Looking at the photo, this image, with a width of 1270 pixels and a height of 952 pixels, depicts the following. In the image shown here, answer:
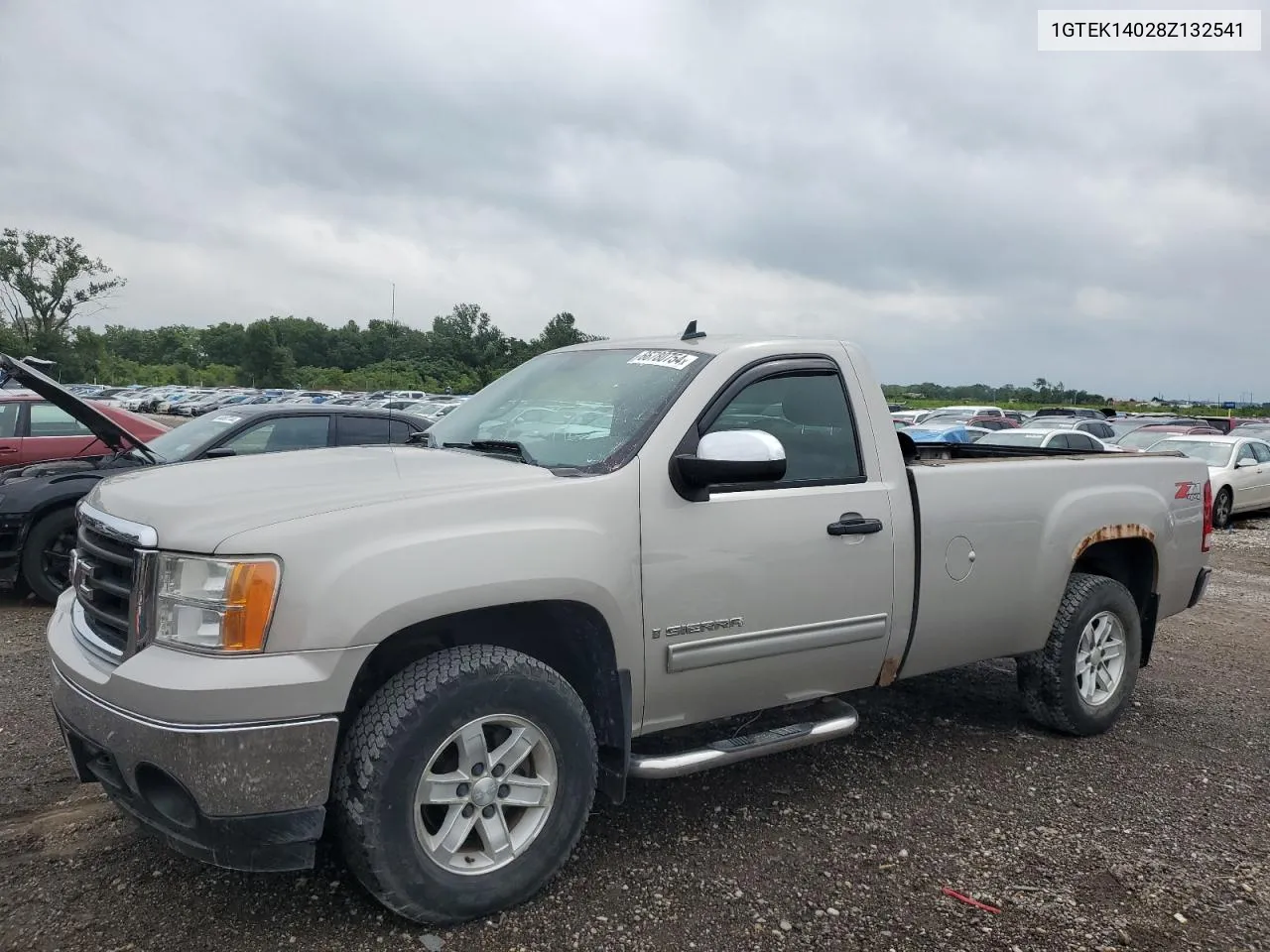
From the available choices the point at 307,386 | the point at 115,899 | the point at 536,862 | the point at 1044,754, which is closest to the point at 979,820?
the point at 1044,754

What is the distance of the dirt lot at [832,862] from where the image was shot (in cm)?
290

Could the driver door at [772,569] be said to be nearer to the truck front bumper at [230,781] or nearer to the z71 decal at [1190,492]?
the truck front bumper at [230,781]

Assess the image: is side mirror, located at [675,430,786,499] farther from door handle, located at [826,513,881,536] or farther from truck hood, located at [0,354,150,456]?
truck hood, located at [0,354,150,456]

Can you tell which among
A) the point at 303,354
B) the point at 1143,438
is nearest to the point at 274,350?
the point at 303,354

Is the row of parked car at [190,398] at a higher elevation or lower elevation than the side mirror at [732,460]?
A: higher

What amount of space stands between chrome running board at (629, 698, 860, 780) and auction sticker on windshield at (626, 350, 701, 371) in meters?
1.39

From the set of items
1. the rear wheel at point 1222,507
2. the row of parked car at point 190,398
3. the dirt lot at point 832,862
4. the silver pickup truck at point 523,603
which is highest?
the row of parked car at point 190,398

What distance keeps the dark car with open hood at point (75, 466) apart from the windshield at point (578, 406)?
2136 millimetres

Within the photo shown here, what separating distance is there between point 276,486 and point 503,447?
2.86 ft

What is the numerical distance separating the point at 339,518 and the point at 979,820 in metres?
2.74

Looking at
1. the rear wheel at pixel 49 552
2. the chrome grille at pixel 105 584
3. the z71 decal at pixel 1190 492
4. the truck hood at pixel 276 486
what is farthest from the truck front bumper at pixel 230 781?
the rear wheel at pixel 49 552

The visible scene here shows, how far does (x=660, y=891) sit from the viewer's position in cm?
315

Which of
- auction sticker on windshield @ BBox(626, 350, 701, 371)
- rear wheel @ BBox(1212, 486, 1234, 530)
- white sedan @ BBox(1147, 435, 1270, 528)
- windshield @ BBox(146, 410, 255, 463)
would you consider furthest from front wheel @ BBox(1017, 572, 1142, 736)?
rear wheel @ BBox(1212, 486, 1234, 530)

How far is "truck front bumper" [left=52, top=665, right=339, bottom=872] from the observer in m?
2.51
